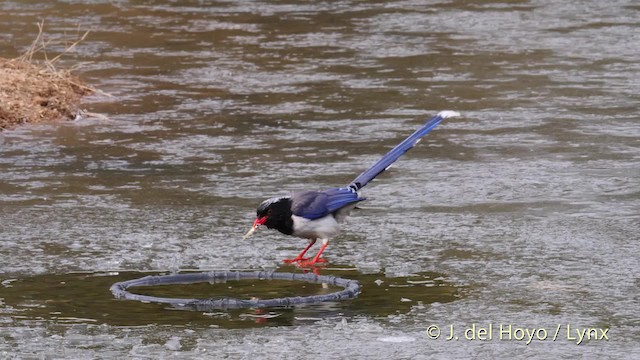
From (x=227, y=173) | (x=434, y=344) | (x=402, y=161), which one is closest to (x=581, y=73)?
(x=402, y=161)

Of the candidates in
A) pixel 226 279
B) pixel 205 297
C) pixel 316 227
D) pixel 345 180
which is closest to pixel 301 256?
pixel 316 227

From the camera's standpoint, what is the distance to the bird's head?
24.6 feet

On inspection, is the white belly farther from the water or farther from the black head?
the water

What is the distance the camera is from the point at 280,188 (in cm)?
966

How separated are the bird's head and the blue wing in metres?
0.05

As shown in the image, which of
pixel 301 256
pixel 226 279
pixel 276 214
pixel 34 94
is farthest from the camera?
pixel 34 94

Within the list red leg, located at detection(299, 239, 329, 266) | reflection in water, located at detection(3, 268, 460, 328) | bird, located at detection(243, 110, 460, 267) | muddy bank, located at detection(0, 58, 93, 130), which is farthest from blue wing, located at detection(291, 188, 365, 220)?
muddy bank, located at detection(0, 58, 93, 130)

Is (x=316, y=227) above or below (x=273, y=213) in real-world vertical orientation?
below

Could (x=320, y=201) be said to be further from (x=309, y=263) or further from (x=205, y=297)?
(x=205, y=297)

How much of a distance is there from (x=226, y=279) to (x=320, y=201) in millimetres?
683

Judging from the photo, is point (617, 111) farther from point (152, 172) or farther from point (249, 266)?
point (249, 266)

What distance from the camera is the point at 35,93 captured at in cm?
1268

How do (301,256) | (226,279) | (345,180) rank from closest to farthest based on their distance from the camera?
(226,279) → (301,256) → (345,180)

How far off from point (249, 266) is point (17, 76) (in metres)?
5.71
